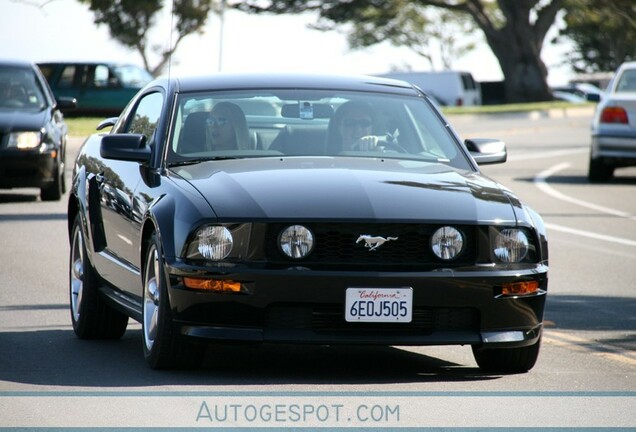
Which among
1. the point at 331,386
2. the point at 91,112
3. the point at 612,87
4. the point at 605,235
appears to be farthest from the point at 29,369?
the point at 91,112

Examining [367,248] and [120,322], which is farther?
[120,322]

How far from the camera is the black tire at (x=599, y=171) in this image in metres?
22.9

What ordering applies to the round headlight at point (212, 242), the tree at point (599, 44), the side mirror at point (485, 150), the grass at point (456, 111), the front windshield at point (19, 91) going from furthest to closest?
the tree at point (599, 44), the grass at point (456, 111), the front windshield at point (19, 91), the side mirror at point (485, 150), the round headlight at point (212, 242)

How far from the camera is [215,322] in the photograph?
7.19m

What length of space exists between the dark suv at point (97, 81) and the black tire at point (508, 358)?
35.9 meters

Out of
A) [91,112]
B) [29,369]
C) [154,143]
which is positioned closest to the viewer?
[29,369]

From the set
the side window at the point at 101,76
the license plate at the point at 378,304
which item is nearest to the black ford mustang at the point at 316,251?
the license plate at the point at 378,304

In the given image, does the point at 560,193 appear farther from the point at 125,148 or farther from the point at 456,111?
the point at 456,111

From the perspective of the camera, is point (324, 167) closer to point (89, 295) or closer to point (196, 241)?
point (196, 241)

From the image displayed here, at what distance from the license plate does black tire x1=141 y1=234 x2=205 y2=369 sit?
2.59 ft

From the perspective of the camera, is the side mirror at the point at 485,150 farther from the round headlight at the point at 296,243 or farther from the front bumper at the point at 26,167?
the front bumper at the point at 26,167

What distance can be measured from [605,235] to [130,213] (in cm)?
847

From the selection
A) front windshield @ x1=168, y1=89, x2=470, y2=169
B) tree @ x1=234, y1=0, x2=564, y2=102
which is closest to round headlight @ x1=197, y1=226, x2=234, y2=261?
Answer: front windshield @ x1=168, y1=89, x2=470, y2=169

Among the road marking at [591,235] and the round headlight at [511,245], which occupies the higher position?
the round headlight at [511,245]
